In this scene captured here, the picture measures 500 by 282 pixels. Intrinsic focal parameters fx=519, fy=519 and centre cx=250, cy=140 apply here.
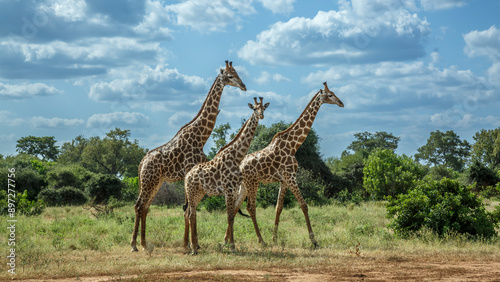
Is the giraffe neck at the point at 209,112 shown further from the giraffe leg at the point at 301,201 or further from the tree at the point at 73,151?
the tree at the point at 73,151

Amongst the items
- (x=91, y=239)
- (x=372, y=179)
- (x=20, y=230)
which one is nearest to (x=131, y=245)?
(x=91, y=239)

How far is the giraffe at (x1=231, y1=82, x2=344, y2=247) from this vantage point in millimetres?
12961

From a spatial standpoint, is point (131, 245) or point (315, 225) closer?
point (131, 245)

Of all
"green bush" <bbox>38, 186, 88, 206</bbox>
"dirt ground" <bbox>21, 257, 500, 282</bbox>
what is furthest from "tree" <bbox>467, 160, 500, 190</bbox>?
"green bush" <bbox>38, 186, 88, 206</bbox>

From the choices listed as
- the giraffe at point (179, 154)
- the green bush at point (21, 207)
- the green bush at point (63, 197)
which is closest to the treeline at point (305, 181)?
the green bush at point (63, 197)

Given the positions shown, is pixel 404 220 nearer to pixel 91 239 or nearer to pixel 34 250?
pixel 91 239

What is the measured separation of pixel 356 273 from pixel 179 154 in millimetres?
5074

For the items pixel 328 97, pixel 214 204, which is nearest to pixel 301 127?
pixel 328 97

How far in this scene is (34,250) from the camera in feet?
38.9

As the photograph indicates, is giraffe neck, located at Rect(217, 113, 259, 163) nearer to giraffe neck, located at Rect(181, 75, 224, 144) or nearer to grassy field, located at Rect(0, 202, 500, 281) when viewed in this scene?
giraffe neck, located at Rect(181, 75, 224, 144)

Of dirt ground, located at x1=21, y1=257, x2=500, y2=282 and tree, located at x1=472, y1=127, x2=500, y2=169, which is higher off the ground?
tree, located at x1=472, y1=127, x2=500, y2=169

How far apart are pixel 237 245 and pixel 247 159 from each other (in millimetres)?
2236

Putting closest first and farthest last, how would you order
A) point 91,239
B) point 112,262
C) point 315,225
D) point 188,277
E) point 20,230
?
point 188,277 → point 112,262 → point 91,239 → point 20,230 → point 315,225

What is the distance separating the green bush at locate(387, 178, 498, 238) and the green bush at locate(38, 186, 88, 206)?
18013mm
